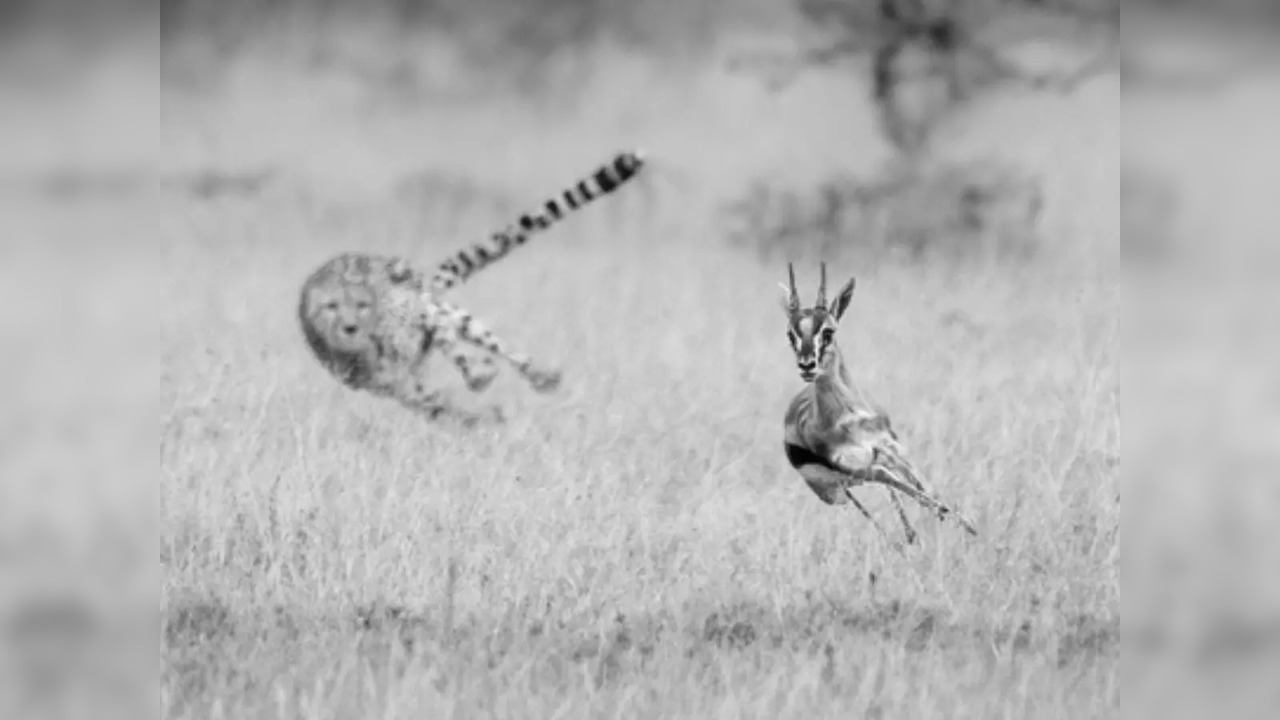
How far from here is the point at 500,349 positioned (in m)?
3.45

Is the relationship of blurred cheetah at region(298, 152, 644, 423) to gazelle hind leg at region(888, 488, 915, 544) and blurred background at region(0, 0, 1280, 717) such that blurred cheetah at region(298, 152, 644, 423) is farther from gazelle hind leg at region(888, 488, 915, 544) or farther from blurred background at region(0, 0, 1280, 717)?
gazelle hind leg at region(888, 488, 915, 544)

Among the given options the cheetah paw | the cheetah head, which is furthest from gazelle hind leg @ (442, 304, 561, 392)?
the cheetah head

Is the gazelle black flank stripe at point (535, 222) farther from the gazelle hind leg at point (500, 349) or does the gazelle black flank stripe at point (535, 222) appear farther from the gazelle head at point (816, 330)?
the gazelle head at point (816, 330)

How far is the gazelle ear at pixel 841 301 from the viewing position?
134 inches

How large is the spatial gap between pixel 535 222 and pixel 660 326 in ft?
1.28

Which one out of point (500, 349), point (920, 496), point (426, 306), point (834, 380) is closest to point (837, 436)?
point (834, 380)

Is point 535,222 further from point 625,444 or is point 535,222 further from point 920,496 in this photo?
point 920,496

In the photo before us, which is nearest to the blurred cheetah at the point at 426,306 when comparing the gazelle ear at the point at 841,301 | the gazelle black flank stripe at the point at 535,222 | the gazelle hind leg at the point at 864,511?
the gazelle black flank stripe at the point at 535,222

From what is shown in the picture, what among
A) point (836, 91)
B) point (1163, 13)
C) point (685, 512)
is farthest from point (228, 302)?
point (1163, 13)

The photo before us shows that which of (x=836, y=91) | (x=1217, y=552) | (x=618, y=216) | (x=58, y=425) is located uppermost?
(x=836, y=91)

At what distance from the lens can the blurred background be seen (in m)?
3.13

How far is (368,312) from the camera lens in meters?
3.43

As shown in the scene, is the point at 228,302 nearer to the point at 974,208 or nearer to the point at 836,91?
the point at 836,91

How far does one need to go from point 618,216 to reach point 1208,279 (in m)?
1.28
